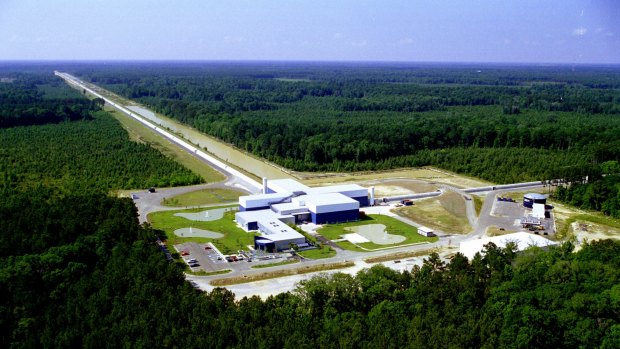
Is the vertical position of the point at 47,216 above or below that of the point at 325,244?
above

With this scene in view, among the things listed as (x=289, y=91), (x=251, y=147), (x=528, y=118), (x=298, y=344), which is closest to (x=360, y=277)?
(x=298, y=344)

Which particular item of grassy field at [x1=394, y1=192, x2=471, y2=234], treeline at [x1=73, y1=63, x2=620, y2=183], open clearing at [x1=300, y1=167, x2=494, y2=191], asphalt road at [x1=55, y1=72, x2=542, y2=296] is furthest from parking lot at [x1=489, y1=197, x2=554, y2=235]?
treeline at [x1=73, y1=63, x2=620, y2=183]

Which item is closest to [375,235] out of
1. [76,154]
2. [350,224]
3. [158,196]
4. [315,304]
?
[350,224]

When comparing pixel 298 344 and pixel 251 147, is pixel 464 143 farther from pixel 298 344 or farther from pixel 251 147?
pixel 298 344

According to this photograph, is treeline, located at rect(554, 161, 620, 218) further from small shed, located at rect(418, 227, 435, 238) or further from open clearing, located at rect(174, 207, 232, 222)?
open clearing, located at rect(174, 207, 232, 222)

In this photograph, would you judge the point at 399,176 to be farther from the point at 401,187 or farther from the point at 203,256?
the point at 203,256
